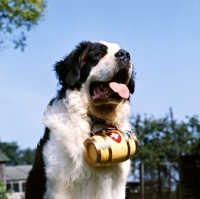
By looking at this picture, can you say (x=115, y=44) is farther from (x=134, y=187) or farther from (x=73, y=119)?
(x=134, y=187)

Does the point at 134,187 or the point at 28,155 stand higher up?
the point at 28,155

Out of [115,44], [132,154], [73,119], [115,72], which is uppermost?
[115,44]

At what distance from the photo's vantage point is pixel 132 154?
5.25 meters

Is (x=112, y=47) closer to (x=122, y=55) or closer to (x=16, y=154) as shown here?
(x=122, y=55)

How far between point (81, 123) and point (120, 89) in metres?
0.51

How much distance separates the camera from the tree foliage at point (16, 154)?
119000mm

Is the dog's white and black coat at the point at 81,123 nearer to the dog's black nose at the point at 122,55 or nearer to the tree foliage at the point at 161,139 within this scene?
the dog's black nose at the point at 122,55

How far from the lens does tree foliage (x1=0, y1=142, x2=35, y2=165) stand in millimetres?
119000

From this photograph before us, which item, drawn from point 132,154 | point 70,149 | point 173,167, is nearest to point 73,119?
point 70,149

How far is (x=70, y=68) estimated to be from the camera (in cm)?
561

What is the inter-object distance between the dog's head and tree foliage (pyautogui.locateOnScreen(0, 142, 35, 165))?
114 m

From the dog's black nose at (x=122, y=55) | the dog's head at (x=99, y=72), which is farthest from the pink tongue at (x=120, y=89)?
the dog's black nose at (x=122, y=55)

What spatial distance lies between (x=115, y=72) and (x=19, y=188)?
217 ft

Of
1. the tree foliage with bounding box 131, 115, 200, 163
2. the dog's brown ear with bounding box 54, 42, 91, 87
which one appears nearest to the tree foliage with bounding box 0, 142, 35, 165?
the tree foliage with bounding box 131, 115, 200, 163
